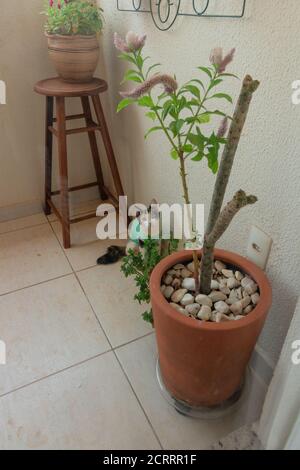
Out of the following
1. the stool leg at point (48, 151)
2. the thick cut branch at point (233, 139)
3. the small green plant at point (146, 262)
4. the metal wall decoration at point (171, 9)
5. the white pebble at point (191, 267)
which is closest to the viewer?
the thick cut branch at point (233, 139)

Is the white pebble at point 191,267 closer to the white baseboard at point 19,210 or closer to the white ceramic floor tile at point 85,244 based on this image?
the white ceramic floor tile at point 85,244

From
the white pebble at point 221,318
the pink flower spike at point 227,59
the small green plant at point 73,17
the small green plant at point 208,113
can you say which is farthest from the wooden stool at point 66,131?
the white pebble at point 221,318

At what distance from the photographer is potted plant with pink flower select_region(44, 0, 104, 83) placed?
107cm

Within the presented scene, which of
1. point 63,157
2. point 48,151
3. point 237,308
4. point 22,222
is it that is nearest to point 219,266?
point 237,308

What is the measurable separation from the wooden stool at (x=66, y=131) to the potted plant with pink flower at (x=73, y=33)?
7 cm

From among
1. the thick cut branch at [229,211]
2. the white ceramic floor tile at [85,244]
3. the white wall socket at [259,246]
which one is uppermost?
the thick cut branch at [229,211]

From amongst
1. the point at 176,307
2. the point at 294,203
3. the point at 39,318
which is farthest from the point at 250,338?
the point at 39,318

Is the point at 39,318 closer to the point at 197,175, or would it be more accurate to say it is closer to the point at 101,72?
the point at 197,175

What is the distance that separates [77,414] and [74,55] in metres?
1.12

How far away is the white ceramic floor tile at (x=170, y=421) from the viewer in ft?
2.60

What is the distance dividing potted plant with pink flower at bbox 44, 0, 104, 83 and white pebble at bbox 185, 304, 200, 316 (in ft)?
3.06

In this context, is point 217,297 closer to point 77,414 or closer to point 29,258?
point 77,414

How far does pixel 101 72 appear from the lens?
4.58 feet

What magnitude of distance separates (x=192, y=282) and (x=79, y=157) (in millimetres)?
1065
